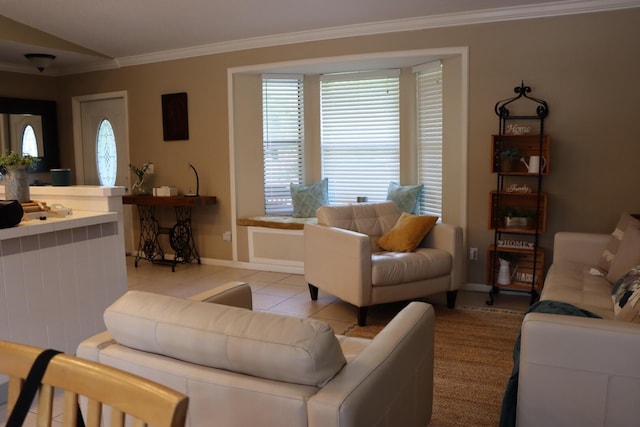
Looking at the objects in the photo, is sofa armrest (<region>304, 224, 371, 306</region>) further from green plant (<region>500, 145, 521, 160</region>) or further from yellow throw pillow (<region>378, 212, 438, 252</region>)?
green plant (<region>500, 145, 521, 160</region>)

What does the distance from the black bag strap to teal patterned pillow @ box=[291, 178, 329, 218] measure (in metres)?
4.83

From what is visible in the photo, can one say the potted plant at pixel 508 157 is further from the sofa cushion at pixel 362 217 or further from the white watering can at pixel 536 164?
the sofa cushion at pixel 362 217

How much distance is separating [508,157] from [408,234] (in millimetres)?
1015

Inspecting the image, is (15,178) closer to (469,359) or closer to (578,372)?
(469,359)

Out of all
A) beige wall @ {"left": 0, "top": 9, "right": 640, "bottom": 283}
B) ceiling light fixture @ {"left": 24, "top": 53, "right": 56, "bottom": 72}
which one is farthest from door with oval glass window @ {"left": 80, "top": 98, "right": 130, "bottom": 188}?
beige wall @ {"left": 0, "top": 9, "right": 640, "bottom": 283}

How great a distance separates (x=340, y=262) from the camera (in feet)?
13.3

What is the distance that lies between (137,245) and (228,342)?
17.9 ft

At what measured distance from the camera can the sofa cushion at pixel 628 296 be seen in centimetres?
222

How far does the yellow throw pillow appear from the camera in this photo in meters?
4.25

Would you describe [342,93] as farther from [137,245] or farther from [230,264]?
[137,245]

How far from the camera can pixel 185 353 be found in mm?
1643

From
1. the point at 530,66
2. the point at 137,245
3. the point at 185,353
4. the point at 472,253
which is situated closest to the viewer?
the point at 185,353

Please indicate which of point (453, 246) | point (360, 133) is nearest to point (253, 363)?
point (453, 246)

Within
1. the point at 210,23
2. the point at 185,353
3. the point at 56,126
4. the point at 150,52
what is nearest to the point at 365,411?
the point at 185,353
